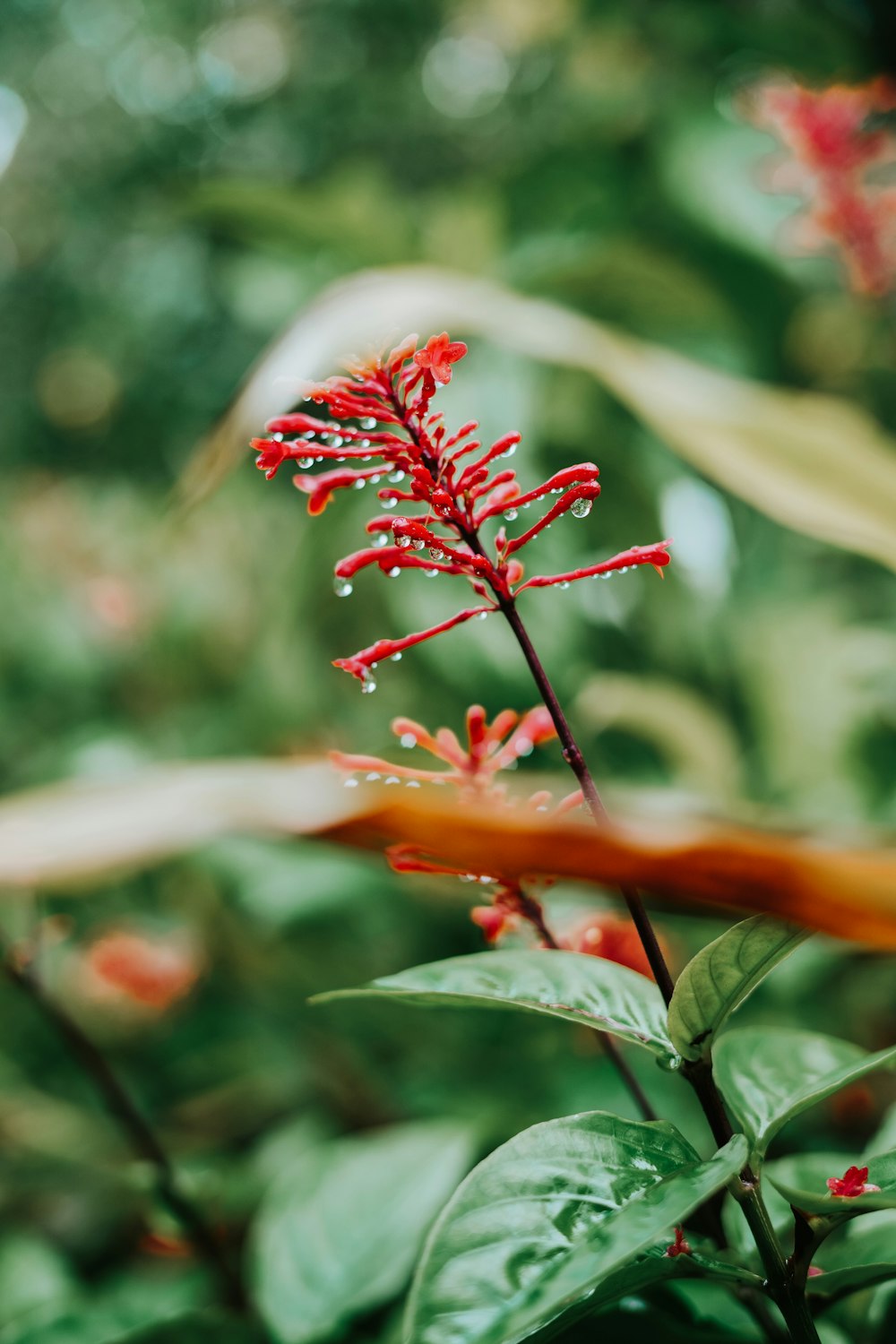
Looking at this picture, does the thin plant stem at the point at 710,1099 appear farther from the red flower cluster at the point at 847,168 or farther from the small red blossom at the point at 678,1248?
the red flower cluster at the point at 847,168

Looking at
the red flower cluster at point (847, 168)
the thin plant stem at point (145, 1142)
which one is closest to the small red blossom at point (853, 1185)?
the thin plant stem at point (145, 1142)

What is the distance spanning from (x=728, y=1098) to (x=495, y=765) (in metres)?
0.15

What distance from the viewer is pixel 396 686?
3.97 ft

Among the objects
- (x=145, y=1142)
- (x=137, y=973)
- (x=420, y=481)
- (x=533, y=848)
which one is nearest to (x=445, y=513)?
(x=420, y=481)

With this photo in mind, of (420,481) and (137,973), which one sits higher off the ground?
(420,481)

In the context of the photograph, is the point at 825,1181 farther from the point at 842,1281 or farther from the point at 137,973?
the point at 137,973

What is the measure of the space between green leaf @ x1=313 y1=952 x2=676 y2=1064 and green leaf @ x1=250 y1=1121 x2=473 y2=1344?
32cm

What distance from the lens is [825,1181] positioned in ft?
1.27

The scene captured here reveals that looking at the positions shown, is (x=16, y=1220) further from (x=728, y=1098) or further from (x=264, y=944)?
(x=728, y=1098)

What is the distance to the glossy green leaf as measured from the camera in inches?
11.7

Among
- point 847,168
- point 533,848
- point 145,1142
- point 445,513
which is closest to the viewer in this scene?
point 533,848

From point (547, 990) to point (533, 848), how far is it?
0.12 metres

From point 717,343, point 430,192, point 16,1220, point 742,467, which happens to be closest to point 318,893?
point 16,1220

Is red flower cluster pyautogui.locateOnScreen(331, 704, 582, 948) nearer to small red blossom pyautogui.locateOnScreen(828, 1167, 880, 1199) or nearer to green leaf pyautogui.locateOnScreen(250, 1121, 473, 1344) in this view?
small red blossom pyautogui.locateOnScreen(828, 1167, 880, 1199)
